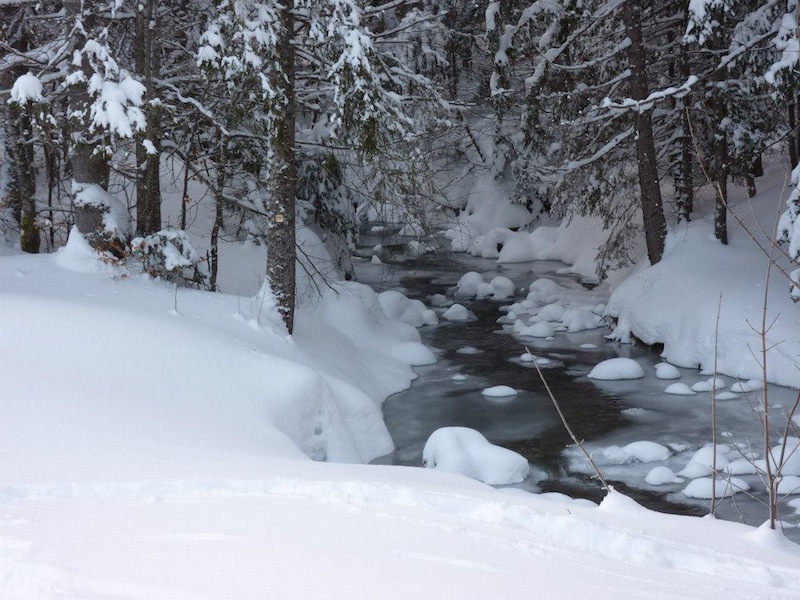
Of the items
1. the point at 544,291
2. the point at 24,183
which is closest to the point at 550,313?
the point at 544,291

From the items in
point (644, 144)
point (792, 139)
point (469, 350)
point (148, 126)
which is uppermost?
point (148, 126)

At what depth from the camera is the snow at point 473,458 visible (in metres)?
8.73

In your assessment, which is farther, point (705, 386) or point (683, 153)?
point (683, 153)

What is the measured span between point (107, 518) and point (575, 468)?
5904 mm

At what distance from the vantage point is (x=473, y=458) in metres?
8.84

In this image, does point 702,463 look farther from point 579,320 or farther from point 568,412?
point 579,320

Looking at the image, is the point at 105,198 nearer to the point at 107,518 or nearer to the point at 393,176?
the point at 393,176

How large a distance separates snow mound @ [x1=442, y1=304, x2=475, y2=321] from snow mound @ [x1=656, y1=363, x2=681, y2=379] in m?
4.91

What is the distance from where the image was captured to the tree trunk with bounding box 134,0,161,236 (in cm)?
1050

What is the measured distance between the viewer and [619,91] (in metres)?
15.8

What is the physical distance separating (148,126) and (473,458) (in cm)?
558

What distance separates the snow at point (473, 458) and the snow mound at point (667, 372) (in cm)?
406

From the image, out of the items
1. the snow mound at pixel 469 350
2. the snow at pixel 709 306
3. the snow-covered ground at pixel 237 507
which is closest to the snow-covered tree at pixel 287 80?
the snow-covered ground at pixel 237 507

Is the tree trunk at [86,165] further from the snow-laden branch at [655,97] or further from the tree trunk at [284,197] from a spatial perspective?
the snow-laden branch at [655,97]
